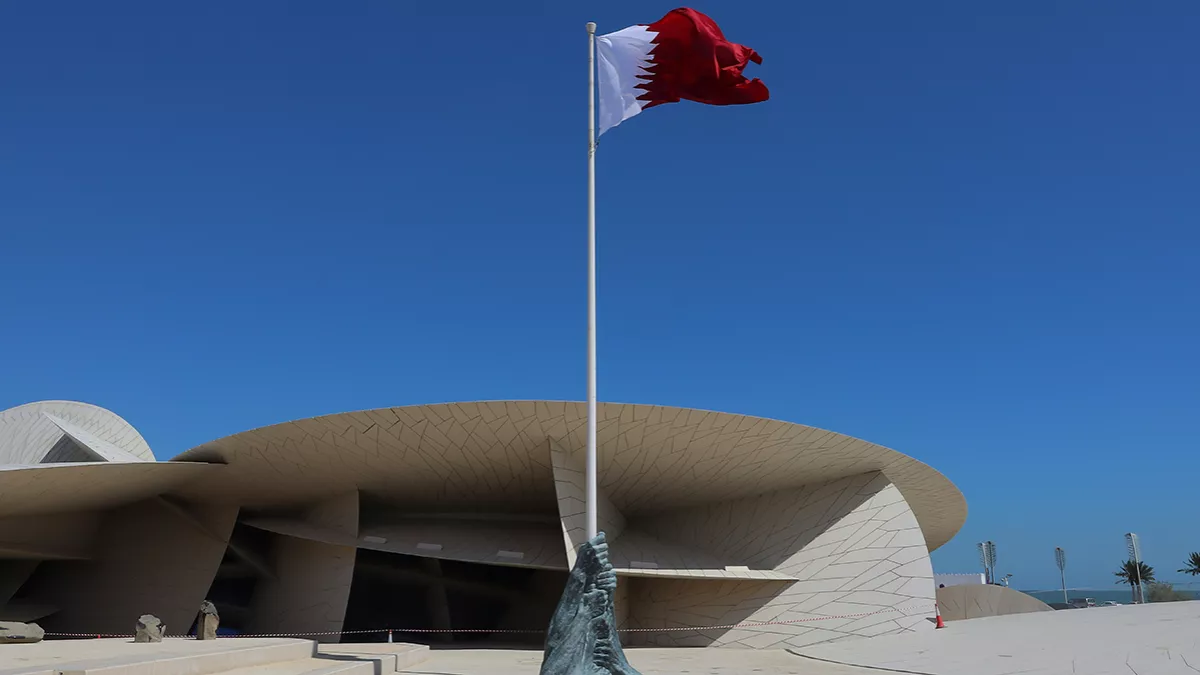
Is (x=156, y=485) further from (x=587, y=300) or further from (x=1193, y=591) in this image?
(x=1193, y=591)

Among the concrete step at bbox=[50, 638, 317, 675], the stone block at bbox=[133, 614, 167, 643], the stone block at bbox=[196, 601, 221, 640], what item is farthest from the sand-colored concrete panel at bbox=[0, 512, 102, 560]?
the stone block at bbox=[133, 614, 167, 643]

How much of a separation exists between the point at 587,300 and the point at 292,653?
23.8 feet

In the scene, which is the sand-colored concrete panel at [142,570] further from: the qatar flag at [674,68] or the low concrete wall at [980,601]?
the low concrete wall at [980,601]

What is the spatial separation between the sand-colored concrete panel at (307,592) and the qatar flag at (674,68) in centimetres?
1483

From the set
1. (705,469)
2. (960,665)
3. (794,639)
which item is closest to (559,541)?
(705,469)

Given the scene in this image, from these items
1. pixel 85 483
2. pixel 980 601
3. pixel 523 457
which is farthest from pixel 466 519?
pixel 980 601

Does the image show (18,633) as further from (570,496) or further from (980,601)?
(980,601)

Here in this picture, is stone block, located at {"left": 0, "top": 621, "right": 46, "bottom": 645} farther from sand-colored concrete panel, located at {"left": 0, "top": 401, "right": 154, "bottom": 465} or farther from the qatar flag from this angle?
the qatar flag

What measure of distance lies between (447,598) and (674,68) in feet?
67.7

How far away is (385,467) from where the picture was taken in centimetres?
2023

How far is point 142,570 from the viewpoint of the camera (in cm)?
2359

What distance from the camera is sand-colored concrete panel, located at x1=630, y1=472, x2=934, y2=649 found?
1975cm

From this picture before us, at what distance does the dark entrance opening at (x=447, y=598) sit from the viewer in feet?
83.5

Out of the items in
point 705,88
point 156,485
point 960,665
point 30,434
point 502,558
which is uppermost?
point 705,88
